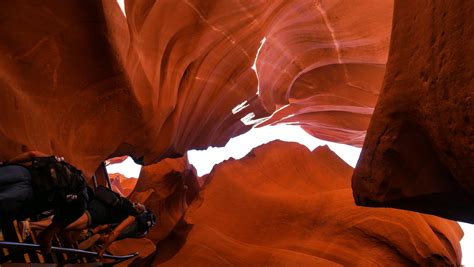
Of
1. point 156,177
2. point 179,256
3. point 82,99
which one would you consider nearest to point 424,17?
point 82,99

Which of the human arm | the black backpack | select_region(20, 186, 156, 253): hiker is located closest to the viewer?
the black backpack

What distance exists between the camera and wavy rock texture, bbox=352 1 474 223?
6.09 feet

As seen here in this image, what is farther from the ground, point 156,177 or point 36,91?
point 36,91

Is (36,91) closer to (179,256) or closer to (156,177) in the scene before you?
(179,256)

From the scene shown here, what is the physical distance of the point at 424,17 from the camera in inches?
86.4

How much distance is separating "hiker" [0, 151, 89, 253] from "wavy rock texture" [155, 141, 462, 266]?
354 cm

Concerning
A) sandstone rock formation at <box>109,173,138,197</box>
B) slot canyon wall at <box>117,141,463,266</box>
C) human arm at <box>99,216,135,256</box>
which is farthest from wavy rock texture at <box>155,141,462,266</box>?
sandstone rock formation at <box>109,173,138,197</box>

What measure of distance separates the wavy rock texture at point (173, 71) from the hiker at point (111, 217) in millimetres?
784

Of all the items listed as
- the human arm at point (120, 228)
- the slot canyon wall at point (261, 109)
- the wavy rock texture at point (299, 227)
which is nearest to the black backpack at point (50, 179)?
the slot canyon wall at point (261, 109)

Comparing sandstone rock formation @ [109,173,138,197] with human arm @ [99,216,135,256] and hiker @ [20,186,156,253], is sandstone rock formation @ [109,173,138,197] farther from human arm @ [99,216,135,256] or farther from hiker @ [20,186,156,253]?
human arm @ [99,216,135,256]

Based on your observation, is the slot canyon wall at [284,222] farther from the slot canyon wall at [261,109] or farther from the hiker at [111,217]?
the hiker at [111,217]

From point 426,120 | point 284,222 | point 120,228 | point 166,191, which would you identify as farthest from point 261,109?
point 426,120

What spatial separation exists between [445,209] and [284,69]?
5.81m

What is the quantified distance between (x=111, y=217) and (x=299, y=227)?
3577 millimetres
